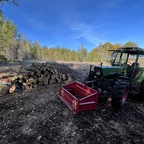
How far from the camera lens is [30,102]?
16.0 feet

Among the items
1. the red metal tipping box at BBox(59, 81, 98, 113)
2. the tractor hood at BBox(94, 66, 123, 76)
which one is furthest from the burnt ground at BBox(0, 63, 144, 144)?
the tractor hood at BBox(94, 66, 123, 76)

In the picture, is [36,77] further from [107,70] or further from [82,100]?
[107,70]

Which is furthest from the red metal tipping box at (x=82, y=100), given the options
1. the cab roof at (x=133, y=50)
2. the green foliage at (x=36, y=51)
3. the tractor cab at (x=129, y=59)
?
the green foliage at (x=36, y=51)

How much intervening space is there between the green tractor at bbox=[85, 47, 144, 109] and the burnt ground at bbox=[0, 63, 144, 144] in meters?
0.63

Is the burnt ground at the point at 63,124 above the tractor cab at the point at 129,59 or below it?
below

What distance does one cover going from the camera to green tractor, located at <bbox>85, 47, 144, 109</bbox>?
14.1 ft

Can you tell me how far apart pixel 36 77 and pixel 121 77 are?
4701mm

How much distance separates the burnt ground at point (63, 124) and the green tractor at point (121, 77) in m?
0.63

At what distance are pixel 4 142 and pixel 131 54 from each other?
5921mm

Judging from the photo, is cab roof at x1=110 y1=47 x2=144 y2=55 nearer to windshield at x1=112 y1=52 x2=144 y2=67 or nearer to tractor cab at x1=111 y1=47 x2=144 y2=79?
tractor cab at x1=111 y1=47 x2=144 y2=79

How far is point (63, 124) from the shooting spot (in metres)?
3.44

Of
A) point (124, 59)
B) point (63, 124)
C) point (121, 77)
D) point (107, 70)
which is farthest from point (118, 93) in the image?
point (124, 59)

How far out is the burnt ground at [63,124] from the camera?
2.87 meters

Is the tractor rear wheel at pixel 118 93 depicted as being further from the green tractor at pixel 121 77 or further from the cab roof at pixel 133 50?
the cab roof at pixel 133 50
